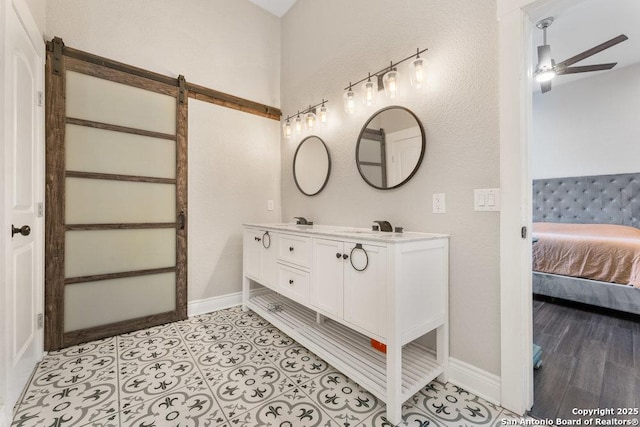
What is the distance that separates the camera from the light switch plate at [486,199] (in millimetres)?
1431

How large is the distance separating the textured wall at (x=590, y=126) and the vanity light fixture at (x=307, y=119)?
4223 mm

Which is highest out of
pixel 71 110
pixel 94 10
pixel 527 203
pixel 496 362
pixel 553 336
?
pixel 94 10

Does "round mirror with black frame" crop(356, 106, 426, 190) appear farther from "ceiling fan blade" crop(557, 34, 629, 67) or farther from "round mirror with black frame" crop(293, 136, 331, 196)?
"ceiling fan blade" crop(557, 34, 629, 67)

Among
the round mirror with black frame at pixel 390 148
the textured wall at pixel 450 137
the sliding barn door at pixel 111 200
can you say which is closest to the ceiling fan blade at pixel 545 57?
the textured wall at pixel 450 137

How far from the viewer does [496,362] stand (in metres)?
1.44

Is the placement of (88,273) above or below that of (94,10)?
below

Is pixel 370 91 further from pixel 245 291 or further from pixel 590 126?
pixel 590 126

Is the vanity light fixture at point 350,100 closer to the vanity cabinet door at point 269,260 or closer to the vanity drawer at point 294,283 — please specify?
the vanity cabinet door at point 269,260

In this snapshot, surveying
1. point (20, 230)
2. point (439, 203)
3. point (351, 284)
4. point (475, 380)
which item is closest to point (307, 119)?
point (439, 203)

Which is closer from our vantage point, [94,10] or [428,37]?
[428,37]

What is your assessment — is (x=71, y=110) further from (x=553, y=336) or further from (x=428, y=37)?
(x=553, y=336)

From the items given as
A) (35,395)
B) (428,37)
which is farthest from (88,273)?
(428,37)

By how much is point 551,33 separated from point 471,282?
355cm

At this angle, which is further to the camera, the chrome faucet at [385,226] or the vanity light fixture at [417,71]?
the chrome faucet at [385,226]
